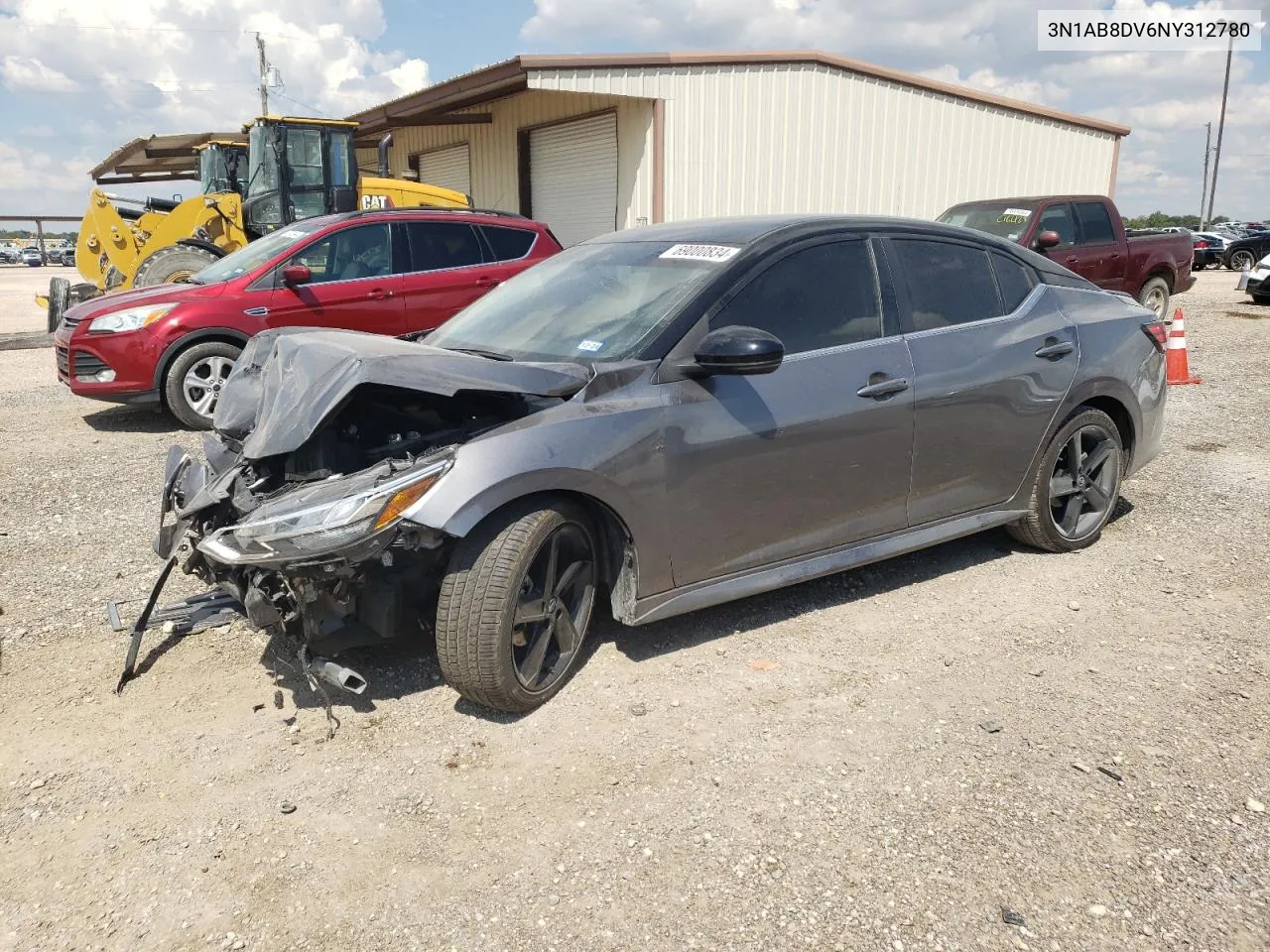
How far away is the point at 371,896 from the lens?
2490mm

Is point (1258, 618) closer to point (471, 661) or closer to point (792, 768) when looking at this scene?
point (792, 768)

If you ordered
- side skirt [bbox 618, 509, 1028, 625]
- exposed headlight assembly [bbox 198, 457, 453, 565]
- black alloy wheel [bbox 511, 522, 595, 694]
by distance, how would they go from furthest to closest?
side skirt [bbox 618, 509, 1028, 625]
black alloy wheel [bbox 511, 522, 595, 694]
exposed headlight assembly [bbox 198, 457, 453, 565]

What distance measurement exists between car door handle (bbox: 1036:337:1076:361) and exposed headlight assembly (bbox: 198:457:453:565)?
115 inches

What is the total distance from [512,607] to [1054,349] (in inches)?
115

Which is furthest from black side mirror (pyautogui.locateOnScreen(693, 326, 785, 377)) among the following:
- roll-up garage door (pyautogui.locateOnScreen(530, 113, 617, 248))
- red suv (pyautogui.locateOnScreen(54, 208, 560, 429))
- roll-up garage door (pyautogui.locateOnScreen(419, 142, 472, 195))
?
roll-up garage door (pyautogui.locateOnScreen(419, 142, 472, 195))

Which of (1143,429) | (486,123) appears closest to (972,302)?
(1143,429)

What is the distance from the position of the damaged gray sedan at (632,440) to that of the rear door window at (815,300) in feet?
0.03

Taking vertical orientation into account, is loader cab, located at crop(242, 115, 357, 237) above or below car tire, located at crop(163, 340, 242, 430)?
above

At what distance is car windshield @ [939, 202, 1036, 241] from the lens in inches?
446

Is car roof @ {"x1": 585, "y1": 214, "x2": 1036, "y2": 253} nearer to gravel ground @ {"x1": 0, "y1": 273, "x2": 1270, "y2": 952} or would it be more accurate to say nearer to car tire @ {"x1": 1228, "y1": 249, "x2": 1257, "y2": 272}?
gravel ground @ {"x1": 0, "y1": 273, "x2": 1270, "y2": 952}

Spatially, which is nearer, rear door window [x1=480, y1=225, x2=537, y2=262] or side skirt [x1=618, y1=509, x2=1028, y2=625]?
side skirt [x1=618, y1=509, x2=1028, y2=625]

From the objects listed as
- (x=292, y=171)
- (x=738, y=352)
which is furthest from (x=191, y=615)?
(x=292, y=171)

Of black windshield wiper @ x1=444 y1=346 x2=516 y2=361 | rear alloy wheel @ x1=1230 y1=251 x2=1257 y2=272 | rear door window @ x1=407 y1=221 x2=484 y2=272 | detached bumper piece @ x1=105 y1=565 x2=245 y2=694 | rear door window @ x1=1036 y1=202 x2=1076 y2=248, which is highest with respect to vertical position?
rear alloy wheel @ x1=1230 y1=251 x2=1257 y2=272

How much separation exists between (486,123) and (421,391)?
17437 millimetres
